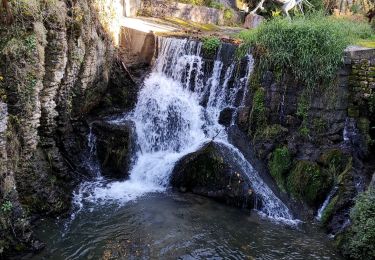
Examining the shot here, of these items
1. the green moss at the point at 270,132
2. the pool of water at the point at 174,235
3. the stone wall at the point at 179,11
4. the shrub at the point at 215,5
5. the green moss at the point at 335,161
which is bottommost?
the pool of water at the point at 174,235

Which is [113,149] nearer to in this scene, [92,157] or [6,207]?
[92,157]

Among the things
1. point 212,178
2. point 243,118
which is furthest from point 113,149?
point 243,118

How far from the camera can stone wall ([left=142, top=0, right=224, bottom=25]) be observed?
1566 cm

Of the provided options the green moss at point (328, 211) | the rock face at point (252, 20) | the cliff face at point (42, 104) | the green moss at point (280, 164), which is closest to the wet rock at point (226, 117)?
the green moss at point (280, 164)

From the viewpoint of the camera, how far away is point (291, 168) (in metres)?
9.78

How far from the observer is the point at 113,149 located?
9859mm

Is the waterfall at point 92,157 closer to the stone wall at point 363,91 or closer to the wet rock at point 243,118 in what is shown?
the wet rock at point 243,118

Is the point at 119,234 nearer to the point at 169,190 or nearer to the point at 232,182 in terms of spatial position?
the point at 169,190

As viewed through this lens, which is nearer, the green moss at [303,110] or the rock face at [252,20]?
the green moss at [303,110]

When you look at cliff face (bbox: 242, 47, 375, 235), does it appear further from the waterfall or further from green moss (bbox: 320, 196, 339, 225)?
the waterfall

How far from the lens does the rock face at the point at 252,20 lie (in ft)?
55.2

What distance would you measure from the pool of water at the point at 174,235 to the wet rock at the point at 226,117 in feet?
9.29

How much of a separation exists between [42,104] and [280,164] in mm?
5960

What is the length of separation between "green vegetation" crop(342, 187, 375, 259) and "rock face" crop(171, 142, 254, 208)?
238 cm
